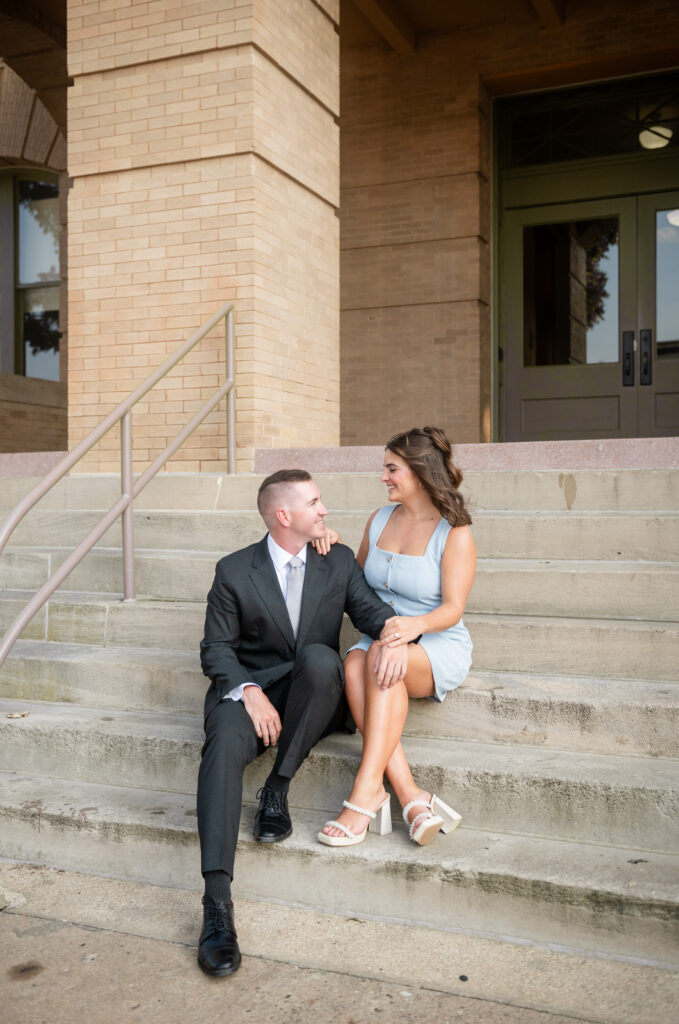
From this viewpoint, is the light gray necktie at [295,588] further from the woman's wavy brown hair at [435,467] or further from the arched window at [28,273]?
the arched window at [28,273]

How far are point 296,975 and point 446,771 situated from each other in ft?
2.77

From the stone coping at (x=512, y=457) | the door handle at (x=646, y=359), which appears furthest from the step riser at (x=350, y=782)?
the door handle at (x=646, y=359)

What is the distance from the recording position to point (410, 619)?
3.31 m

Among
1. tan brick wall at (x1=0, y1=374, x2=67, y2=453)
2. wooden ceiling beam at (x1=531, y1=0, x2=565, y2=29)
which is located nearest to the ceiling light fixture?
wooden ceiling beam at (x1=531, y1=0, x2=565, y2=29)

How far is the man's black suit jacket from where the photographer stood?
3352mm

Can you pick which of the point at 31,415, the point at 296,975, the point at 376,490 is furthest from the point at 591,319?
the point at 296,975

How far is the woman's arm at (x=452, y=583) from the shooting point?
3383 millimetres

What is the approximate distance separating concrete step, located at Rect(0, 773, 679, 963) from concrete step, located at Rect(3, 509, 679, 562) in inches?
66.1

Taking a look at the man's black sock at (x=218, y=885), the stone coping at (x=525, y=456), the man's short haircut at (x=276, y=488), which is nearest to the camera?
the man's black sock at (x=218, y=885)

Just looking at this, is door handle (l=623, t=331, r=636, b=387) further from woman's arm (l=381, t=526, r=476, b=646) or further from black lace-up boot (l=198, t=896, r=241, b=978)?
black lace-up boot (l=198, t=896, r=241, b=978)

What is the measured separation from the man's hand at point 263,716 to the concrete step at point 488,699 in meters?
0.64

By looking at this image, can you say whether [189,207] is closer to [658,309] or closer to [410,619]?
[410,619]

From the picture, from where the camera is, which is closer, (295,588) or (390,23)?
(295,588)

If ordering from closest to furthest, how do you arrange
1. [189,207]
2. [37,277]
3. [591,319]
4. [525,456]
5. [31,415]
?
[525,456], [189,207], [591,319], [31,415], [37,277]
